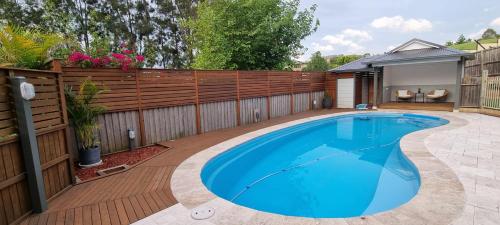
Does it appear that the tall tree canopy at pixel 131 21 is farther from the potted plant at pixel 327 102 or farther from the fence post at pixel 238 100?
the potted plant at pixel 327 102

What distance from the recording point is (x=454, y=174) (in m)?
3.71

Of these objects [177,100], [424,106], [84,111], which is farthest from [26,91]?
[424,106]

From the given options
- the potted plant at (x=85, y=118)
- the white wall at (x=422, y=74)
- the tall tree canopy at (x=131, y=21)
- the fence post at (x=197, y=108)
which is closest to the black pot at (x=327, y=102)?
the white wall at (x=422, y=74)

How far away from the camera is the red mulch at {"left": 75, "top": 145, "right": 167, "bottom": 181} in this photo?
13.9 ft

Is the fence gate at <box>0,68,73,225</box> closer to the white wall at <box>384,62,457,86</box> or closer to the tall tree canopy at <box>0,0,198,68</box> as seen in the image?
the white wall at <box>384,62,457,86</box>

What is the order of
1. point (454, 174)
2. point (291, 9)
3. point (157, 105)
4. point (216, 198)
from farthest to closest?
point (291, 9) < point (157, 105) < point (454, 174) < point (216, 198)

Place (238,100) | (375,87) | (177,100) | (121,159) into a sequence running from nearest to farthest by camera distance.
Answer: (121,159), (177,100), (238,100), (375,87)

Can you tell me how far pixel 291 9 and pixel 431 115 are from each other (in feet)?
27.1

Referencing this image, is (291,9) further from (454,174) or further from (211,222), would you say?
(211,222)

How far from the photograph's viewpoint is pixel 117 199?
3.20 m

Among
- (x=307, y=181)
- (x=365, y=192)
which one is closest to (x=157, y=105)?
(x=307, y=181)

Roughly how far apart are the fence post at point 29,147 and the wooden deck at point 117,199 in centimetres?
21

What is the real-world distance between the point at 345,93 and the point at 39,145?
41.4 ft

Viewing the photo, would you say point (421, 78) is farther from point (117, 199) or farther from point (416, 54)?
point (117, 199)
